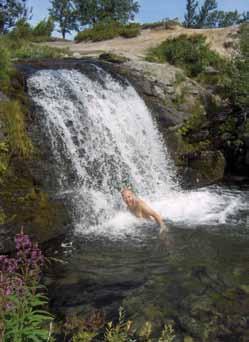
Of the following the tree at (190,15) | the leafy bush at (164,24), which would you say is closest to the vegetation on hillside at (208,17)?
the tree at (190,15)

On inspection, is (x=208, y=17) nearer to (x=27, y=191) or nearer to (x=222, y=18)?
(x=222, y=18)

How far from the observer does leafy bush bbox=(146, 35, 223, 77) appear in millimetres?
16125

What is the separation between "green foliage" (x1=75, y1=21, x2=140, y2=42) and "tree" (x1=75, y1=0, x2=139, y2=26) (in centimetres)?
2223

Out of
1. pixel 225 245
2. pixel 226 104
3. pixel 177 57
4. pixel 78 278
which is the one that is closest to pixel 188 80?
pixel 226 104

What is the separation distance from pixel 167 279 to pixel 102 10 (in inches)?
1895

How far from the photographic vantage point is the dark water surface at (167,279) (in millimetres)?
5023

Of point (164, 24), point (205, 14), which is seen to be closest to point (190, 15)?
point (205, 14)

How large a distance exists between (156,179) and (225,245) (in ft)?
13.8

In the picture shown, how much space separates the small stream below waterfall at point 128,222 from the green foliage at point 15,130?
684mm

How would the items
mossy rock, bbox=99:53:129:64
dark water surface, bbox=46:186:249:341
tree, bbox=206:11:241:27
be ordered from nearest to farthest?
dark water surface, bbox=46:186:249:341, mossy rock, bbox=99:53:129:64, tree, bbox=206:11:241:27

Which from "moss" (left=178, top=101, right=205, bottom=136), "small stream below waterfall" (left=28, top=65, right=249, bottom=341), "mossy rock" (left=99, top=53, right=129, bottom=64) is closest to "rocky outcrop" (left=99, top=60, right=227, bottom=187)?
"moss" (left=178, top=101, right=205, bottom=136)

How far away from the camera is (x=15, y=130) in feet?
27.7

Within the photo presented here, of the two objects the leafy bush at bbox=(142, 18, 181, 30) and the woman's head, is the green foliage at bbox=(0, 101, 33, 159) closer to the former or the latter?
the woman's head

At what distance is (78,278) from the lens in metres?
6.24
